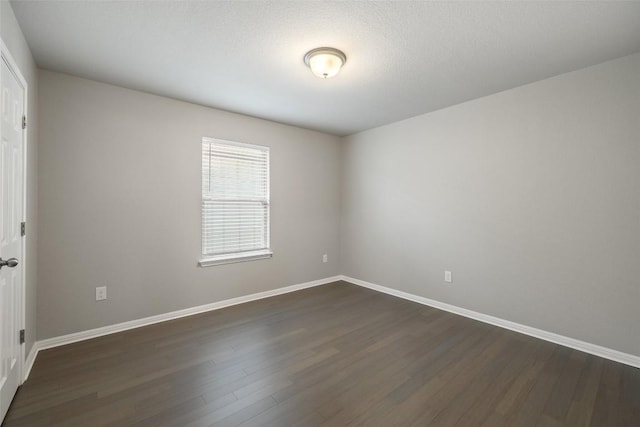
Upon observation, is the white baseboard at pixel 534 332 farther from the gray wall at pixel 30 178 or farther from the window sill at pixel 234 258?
the gray wall at pixel 30 178

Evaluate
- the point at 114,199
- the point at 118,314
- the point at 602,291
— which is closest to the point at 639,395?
the point at 602,291

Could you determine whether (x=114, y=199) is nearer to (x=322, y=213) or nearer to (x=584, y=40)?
(x=322, y=213)

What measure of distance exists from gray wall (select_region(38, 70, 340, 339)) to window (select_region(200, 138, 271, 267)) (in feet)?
0.38

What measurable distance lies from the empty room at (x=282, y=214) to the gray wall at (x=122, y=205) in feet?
0.06

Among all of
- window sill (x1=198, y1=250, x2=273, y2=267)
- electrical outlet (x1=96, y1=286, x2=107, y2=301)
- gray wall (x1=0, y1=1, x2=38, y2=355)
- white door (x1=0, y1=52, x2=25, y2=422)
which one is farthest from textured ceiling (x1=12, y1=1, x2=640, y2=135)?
electrical outlet (x1=96, y1=286, x2=107, y2=301)

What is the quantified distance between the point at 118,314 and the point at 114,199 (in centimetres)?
115

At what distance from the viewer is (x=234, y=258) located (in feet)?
11.9

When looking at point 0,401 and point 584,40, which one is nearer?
point 0,401

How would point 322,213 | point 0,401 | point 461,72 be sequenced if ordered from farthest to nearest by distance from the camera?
1. point 322,213
2. point 461,72
3. point 0,401

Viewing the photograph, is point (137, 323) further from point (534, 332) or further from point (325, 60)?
point (534, 332)

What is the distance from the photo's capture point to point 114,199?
283 centimetres

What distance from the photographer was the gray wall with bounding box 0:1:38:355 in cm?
200

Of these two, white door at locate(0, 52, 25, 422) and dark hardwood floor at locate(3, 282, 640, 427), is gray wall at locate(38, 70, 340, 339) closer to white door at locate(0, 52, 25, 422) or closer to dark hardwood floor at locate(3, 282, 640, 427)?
dark hardwood floor at locate(3, 282, 640, 427)

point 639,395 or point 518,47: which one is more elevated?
point 518,47
